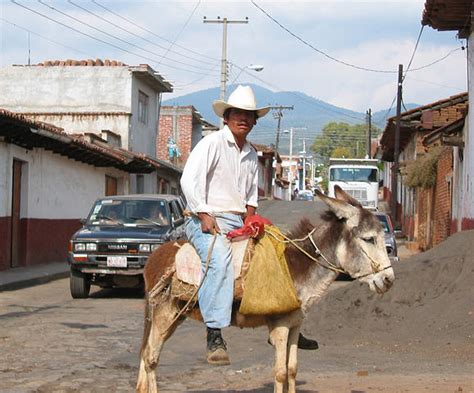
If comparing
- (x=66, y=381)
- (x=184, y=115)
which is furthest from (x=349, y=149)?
(x=66, y=381)

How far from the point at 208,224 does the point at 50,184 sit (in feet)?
67.4

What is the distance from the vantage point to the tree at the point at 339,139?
137725 millimetres

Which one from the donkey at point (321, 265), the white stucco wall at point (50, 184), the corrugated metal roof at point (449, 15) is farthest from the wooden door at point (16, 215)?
the donkey at point (321, 265)

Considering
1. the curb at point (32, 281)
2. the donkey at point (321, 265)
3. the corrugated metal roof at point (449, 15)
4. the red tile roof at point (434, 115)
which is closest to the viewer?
the donkey at point (321, 265)

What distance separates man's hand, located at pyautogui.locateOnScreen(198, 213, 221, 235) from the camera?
6.79 metres

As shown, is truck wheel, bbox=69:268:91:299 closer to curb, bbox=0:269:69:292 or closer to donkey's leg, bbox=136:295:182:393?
curb, bbox=0:269:69:292

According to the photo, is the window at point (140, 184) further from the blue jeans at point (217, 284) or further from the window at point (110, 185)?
the blue jeans at point (217, 284)

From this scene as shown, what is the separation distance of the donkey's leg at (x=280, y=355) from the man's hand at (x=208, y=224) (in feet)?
2.91

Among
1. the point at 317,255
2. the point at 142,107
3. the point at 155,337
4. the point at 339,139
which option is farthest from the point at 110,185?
the point at 339,139

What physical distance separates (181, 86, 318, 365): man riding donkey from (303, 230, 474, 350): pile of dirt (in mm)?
5167

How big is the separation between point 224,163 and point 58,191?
827 inches

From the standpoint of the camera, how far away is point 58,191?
27266mm

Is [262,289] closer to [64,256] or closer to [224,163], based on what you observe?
[224,163]

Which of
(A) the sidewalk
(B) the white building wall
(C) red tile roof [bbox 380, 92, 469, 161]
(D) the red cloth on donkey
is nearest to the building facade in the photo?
(A) the sidewalk
